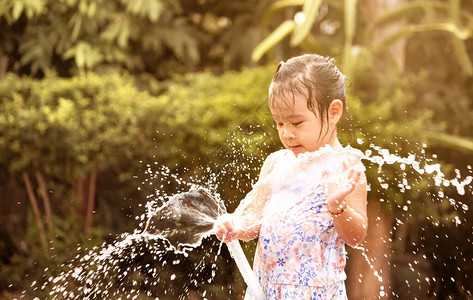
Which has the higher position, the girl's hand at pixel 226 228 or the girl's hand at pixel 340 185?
the girl's hand at pixel 340 185

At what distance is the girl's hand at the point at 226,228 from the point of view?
203 cm

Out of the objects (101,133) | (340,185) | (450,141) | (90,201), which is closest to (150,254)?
(90,201)

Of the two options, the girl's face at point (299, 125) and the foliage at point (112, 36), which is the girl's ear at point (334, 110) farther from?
the foliage at point (112, 36)

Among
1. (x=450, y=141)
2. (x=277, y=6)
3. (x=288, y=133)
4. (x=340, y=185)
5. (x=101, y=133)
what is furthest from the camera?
(x=277, y=6)

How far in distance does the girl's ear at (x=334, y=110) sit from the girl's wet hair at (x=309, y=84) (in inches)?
0.5

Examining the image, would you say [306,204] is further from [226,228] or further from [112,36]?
[112,36]

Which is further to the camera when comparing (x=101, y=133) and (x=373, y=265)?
(x=373, y=265)

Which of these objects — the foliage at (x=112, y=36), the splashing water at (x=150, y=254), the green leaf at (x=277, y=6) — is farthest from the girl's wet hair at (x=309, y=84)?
the foliage at (x=112, y=36)

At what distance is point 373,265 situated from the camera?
15.3 ft

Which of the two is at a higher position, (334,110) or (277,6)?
(334,110)

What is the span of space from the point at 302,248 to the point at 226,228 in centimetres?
24

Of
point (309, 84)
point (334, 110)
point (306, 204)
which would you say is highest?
point (309, 84)

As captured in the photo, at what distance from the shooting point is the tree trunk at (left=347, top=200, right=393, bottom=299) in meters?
4.47

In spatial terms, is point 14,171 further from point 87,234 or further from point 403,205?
point 403,205
